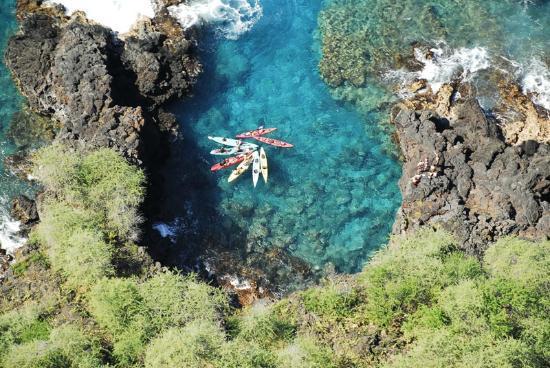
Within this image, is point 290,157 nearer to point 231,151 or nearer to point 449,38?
point 231,151

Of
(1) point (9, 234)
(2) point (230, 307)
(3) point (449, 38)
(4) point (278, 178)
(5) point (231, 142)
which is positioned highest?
(3) point (449, 38)

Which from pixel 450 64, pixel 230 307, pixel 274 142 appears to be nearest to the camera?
pixel 230 307

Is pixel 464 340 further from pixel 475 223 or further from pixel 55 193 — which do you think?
pixel 55 193

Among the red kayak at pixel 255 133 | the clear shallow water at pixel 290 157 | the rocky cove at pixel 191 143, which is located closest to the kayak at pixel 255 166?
the clear shallow water at pixel 290 157

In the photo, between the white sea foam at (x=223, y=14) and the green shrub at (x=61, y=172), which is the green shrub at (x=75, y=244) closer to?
the green shrub at (x=61, y=172)

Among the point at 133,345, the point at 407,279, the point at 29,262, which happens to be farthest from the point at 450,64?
the point at 29,262

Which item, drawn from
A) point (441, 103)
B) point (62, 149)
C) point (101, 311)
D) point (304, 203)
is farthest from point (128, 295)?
point (441, 103)
